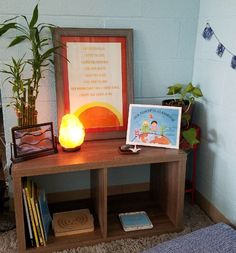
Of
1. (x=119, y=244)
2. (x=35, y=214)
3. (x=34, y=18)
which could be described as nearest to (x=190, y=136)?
(x=119, y=244)

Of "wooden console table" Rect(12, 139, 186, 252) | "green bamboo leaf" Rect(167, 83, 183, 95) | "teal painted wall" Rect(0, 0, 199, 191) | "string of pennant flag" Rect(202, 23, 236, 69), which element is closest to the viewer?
"wooden console table" Rect(12, 139, 186, 252)

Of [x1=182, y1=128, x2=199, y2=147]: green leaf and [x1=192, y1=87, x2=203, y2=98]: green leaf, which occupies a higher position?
[x1=192, y1=87, x2=203, y2=98]: green leaf

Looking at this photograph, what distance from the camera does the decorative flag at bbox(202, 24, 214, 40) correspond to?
5.75ft

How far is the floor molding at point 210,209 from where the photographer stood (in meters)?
1.77

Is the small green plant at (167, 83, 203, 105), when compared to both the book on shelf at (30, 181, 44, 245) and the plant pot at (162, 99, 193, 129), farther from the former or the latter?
the book on shelf at (30, 181, 44, 245)

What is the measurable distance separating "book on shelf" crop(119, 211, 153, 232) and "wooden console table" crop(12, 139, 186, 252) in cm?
3

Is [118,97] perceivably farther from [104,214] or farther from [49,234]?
[49,234]

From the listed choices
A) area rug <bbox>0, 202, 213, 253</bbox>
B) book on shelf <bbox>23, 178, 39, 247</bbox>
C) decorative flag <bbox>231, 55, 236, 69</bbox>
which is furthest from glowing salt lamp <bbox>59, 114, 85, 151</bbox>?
decorative flag <bbox>231, 55, 236, 69</bbox>

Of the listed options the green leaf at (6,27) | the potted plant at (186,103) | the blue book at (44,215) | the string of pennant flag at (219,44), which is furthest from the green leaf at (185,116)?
the green leaf at (6,27)

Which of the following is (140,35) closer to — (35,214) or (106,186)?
(106,186)

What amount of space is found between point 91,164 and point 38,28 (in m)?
0.80

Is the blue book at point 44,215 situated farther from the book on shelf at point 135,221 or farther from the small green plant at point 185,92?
the small green plant at point 185,92

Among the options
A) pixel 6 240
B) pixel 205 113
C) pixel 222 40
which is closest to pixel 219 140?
pixel 205 113

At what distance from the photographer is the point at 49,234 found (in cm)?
167
